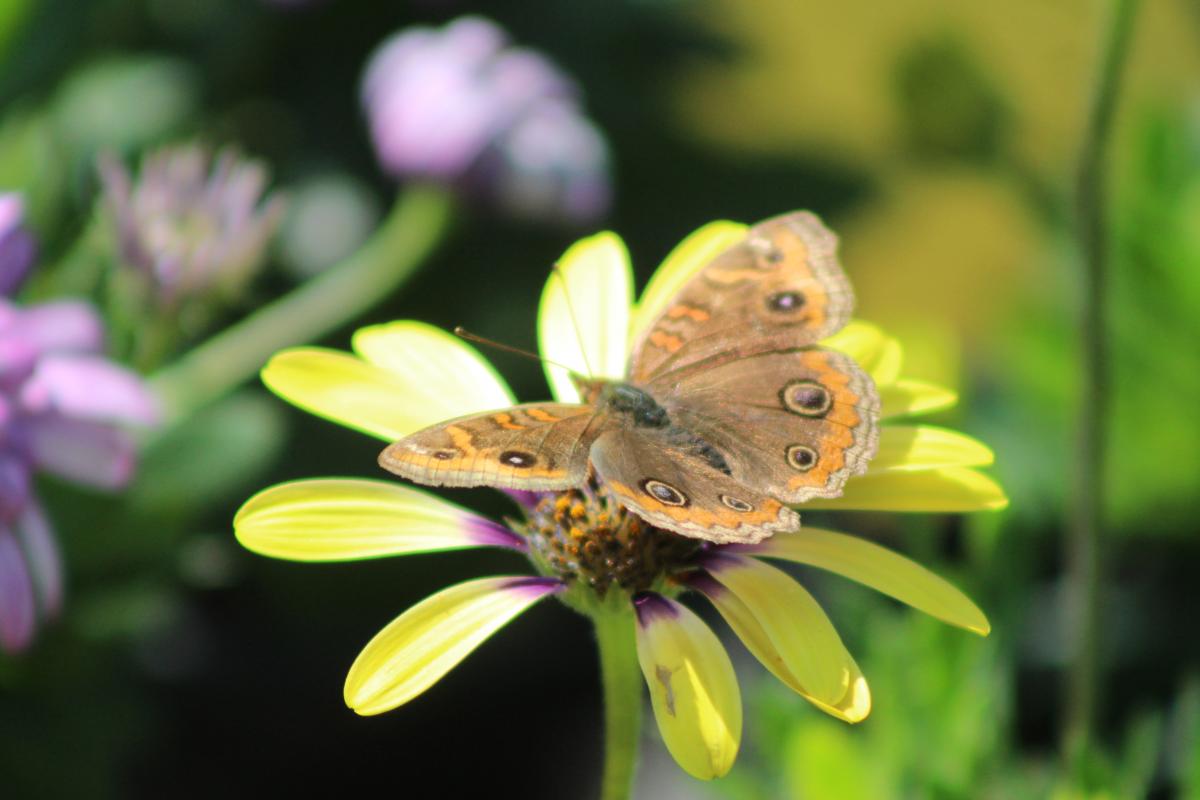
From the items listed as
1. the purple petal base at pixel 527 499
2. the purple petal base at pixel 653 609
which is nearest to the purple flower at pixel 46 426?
the purple petal base at pixel 527 499

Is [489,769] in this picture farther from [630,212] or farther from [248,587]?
[630,212]

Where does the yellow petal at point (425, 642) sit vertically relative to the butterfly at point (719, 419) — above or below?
below

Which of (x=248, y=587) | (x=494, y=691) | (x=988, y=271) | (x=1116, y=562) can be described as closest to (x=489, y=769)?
(x=494, y=691)

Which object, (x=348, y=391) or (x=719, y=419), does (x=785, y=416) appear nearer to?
(x=719, y=419)

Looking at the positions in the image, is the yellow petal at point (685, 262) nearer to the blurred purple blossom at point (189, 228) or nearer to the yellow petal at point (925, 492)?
the yellow petal at point (925, 492)

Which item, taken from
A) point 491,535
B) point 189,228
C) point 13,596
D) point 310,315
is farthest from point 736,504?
point 310,315

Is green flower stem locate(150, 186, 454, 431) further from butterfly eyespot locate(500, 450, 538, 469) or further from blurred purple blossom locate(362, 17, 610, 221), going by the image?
butterfly eyespot locate(500, 450, 538, 469)

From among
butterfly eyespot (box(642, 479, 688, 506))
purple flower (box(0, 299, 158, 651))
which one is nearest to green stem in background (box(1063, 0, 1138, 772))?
butterfly eyespot (box(642, 479, 688, 506))
